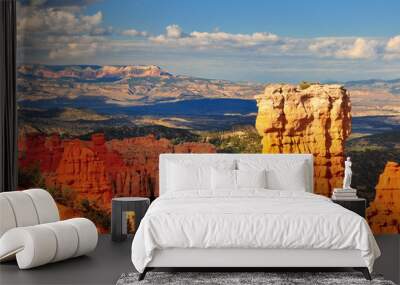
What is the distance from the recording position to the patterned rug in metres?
5.55

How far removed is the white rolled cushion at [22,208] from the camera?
6480 mm

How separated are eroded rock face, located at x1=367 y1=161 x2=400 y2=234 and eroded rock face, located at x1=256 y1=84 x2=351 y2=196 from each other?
510mm

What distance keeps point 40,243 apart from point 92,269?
1.65 ft

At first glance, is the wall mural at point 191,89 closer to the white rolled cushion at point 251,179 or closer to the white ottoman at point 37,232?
the white rolled cushion at point 251,179

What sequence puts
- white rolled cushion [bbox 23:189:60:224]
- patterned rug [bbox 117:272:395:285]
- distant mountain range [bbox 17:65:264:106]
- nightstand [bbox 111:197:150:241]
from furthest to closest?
1. distant mountain range [bbox 17:65:264:106]
2. nightstand [bbox 111:197:150:241]
3. white rolled cushion [bbox 23:189:60:224]
4. patterned rug [bbox 117:272:395:285]

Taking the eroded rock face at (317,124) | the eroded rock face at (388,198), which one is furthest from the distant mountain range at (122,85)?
the eroded rock face at (388,198)

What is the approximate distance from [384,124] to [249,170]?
2.15 meters

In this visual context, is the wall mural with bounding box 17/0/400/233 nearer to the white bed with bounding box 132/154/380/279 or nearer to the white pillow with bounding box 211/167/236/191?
the white pillow with bounding box 211/167/236/191

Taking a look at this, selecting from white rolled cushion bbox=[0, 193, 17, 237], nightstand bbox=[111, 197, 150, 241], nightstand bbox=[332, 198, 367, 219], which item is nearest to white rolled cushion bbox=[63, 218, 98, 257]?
white rolled cushion bbox=[0, 193, 17, 237]

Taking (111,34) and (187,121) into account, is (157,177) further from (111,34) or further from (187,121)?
(111,34)

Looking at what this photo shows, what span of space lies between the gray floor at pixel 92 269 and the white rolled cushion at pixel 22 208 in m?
0.40

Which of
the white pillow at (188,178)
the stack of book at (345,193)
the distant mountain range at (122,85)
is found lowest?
the stack of book at (345,193)

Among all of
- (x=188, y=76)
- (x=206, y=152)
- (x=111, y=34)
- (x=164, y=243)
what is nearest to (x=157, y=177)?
(x=206, y=152)

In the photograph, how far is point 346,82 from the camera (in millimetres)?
8852
